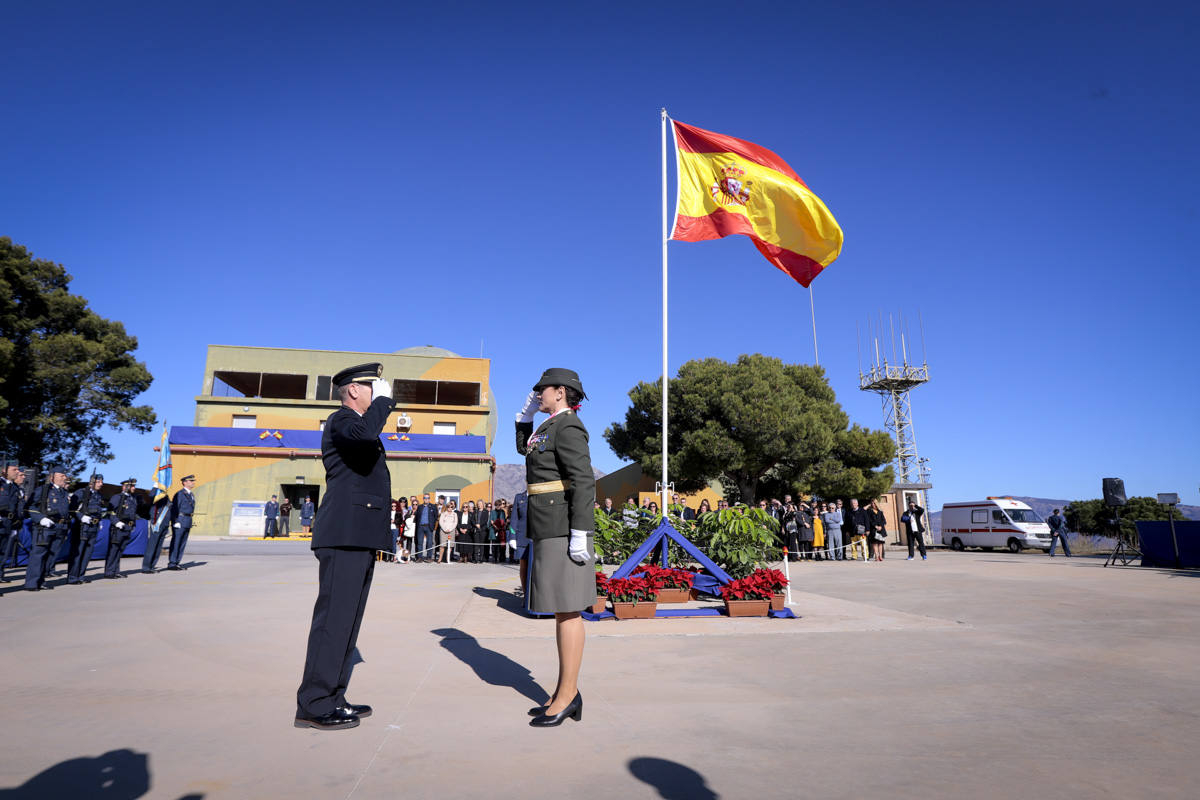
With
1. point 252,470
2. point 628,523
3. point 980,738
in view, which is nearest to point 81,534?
point 628,523

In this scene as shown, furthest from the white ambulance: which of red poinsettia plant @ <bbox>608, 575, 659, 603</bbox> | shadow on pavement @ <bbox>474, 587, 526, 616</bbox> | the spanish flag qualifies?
red poinsettia plant @ <bbox>608, 575, 659, 603</bbox>

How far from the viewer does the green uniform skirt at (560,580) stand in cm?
342

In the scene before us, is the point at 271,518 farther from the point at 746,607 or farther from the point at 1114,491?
the point at 1114,491

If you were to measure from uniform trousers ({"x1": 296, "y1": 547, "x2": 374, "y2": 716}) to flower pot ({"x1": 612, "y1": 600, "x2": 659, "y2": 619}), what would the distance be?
3.98m

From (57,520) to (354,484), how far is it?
8492mm

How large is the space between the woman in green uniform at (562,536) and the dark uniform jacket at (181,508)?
12456 mm

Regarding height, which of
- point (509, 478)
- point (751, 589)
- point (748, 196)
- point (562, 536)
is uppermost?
point (509, 478)

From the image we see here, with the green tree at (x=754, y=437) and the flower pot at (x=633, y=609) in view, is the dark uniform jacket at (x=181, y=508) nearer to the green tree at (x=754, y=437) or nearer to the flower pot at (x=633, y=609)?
the flower pot at (x=633, y=609)

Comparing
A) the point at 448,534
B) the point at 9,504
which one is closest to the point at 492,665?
the point at 9,504

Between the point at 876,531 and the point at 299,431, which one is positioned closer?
the point at 876,531

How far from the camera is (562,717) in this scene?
3170mm

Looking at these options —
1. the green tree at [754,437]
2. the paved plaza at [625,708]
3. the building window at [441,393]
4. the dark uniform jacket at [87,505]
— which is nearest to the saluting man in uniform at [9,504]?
the dark uniform jacket at [87,505]

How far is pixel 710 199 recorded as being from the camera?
28.8ft

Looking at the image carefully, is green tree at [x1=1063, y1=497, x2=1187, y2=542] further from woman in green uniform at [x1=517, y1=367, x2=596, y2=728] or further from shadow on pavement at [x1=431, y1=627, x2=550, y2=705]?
woman in green uniform at [x1=517, y1=367, x2=596, y2=728]
